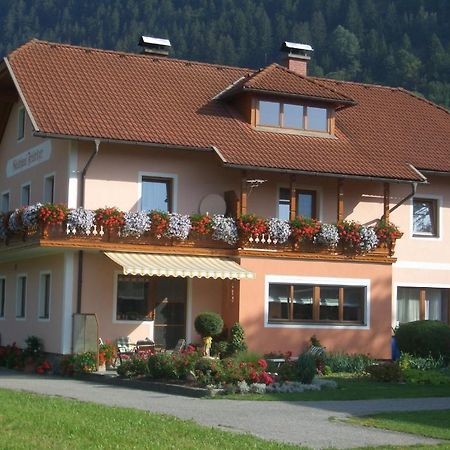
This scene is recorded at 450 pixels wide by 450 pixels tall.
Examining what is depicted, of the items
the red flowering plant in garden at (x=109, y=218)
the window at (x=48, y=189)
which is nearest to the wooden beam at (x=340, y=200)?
the red flowering plant in garden at (x=109, y=218)

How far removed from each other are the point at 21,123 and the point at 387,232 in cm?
1202

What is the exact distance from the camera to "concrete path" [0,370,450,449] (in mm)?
16609

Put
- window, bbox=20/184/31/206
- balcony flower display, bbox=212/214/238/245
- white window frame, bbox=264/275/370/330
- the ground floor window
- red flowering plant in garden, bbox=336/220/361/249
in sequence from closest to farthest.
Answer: balcony flower display, bbox=212/214/238/245, white window frame, bbox=264/275/370/330, red flowering plant in garden, bbox=336/220/361/249, window, bbox=20/184/31/206, the ground floor window

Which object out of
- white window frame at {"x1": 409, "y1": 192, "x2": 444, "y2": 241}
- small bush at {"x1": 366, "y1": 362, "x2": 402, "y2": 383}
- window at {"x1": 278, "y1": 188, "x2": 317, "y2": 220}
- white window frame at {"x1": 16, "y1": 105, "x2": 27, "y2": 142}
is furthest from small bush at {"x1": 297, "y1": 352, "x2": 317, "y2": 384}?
white window frame at {"x1": 16, "y1": 105, "x2": 27, "y2": 142}

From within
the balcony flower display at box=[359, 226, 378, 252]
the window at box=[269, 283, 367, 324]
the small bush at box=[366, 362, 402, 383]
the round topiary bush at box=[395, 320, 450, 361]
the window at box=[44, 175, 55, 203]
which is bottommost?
the small bush at box=[366, 362, 402, 383]

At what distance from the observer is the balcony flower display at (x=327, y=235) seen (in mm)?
31828

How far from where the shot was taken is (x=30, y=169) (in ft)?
114

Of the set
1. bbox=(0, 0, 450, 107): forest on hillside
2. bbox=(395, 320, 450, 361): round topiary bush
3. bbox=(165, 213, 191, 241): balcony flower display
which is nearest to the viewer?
bbox=(395, 320, 450, 361): round topiary bush

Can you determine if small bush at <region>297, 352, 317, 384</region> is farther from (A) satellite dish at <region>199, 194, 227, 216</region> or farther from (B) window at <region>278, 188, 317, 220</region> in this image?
(B) window at <region>278, 188, 317, 220</region>

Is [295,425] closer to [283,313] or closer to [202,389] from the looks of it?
[202,389]

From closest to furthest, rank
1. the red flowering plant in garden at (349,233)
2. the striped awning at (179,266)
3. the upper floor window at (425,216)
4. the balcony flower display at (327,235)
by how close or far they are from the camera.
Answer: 1. the striped awning at (179,266)
2. the balcony flower display at (327,235)
3. the red flowering plant in garden at (349,233)
4. the upper floor window at (425,216)

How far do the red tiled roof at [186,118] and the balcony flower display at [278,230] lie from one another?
Answer: 60.6 inches

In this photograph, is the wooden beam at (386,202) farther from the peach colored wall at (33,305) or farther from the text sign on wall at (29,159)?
the text sign on wall at (29,159)

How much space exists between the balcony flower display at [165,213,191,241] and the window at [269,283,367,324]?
3048mm
